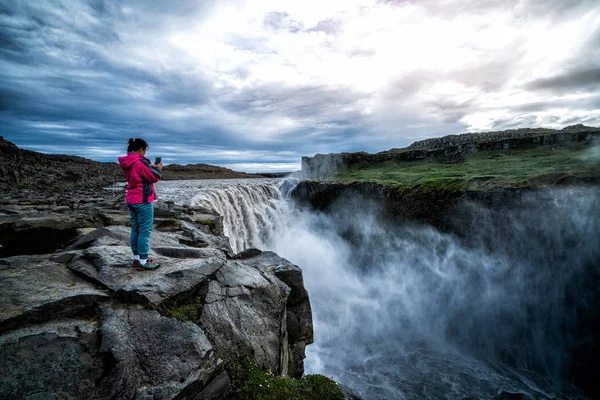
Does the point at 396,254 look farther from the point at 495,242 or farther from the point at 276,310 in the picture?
the point at 276,310

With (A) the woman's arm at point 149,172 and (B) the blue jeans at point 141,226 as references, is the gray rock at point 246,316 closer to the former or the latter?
(B) the blue jeans at point 141,226

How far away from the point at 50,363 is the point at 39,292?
1849 millimetres

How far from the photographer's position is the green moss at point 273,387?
580cm

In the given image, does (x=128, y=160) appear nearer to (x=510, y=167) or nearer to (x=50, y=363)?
(x=50, y=363)

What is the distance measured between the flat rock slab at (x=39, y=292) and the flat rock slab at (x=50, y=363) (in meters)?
0.26

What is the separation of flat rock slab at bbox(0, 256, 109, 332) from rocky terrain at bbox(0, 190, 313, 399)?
0.6 inches

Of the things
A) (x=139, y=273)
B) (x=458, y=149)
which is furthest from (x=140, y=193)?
(x=458, y=149)

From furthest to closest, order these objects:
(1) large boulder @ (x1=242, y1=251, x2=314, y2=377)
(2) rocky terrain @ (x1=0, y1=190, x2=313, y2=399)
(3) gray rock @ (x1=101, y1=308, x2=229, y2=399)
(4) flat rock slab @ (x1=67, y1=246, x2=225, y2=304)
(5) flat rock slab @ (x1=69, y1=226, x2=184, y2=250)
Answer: (1) large boulder @ (x1=242, y1=251, x2=314, y2=377)
(5) flat rock slab @ (x1=69, y1=226, x2=184, y2=250)
(4) flat rock slab @ (x1=67, y1=246, x2=225, y2=304)
(3) gray rock @ (x1=101, y1=308, x2=229, y2=399)
(2) rocky terrain @ (x1=0, y1=190, x2=313, y2=399)

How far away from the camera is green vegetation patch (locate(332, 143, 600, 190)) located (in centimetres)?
2420

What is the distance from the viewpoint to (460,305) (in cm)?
2327

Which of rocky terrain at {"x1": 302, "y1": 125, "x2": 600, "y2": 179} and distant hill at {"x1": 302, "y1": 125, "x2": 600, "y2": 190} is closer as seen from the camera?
distant hill at {"x1": 302, "y1": 125, "x2": 600, "y2": 190}

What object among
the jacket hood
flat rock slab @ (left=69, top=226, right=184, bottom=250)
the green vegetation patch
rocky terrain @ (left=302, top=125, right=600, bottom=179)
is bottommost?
flat rock slab @ (left=69, top=226, right=184, bottom=250)

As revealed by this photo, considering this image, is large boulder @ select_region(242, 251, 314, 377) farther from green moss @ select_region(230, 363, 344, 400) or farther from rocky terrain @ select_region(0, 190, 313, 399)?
green moss @ select_region(230, 363, 344, 400)

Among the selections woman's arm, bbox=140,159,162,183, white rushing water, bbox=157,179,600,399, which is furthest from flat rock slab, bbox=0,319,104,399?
white rushing water, bbox=157,179,600,399
